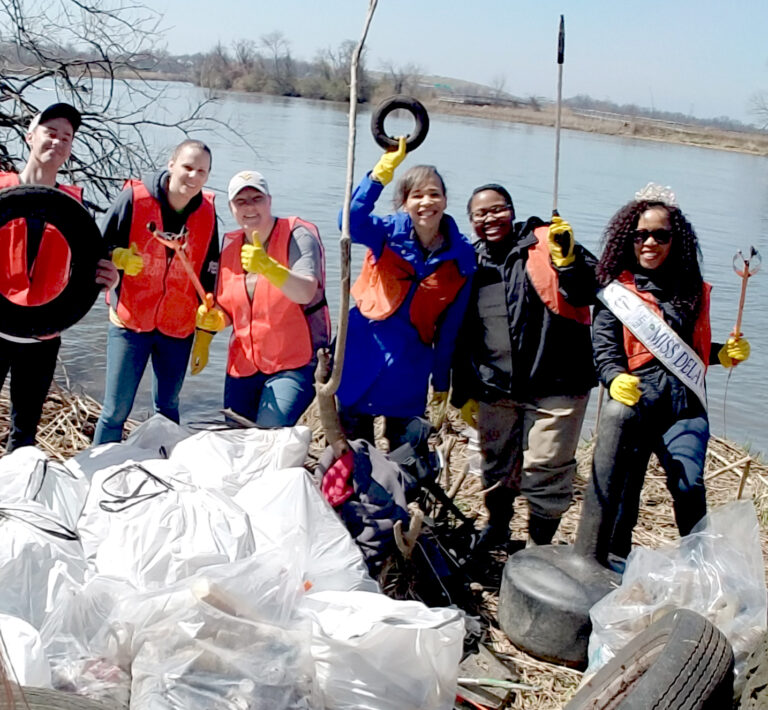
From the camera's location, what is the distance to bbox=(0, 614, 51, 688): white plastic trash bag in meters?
2.48

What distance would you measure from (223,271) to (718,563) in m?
2.39

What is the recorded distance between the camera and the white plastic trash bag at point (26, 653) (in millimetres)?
2480

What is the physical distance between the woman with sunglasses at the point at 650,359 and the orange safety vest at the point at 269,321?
1.27m

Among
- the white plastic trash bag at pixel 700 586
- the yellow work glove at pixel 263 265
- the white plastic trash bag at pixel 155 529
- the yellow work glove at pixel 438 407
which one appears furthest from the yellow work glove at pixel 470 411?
the white plastic trash bag at pixel 155 529

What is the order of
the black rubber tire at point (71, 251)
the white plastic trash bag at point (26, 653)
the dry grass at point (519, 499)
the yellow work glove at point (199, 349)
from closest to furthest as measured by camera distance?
1. the white plastic trash bag at point (26, 653)
2. the black rubber tire at point (71, 251)
3. the yellow work glove at point (199, 349)
4. the dry grass at point (519, 499)

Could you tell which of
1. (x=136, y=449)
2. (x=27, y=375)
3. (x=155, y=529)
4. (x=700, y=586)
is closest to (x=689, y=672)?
(x=700, y=586)

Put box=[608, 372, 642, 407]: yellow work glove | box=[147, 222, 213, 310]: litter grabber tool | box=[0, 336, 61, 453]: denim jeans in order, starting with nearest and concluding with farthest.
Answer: box=[608, 372, 642, 407]: yellow work glove < box=[0, 336, 61, 453]: denim jeans < box=[147, 222, 213, 310]: litter grabber tool

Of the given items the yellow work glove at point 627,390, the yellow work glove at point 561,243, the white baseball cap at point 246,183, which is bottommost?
the yellow work glove at point 627,390

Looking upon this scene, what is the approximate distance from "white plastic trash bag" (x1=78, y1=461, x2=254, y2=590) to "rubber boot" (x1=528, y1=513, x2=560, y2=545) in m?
1.48

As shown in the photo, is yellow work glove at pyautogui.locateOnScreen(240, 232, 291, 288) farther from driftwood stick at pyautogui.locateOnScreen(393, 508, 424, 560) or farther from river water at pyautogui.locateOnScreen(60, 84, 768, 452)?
river water at pyautogui.locateOnScreen(60, 84, 768, 452)

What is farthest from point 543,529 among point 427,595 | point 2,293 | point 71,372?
point 71,372

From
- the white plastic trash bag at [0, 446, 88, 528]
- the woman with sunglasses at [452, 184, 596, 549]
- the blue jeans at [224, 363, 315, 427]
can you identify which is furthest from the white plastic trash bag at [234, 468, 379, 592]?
the woman with sunglasses at [452, 184, 596, 549]

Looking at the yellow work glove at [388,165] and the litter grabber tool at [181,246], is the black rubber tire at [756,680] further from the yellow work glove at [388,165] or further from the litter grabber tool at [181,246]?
the litter grabber tool at [181,246]

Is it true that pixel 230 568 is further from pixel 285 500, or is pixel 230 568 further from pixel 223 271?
pixel 223 271
